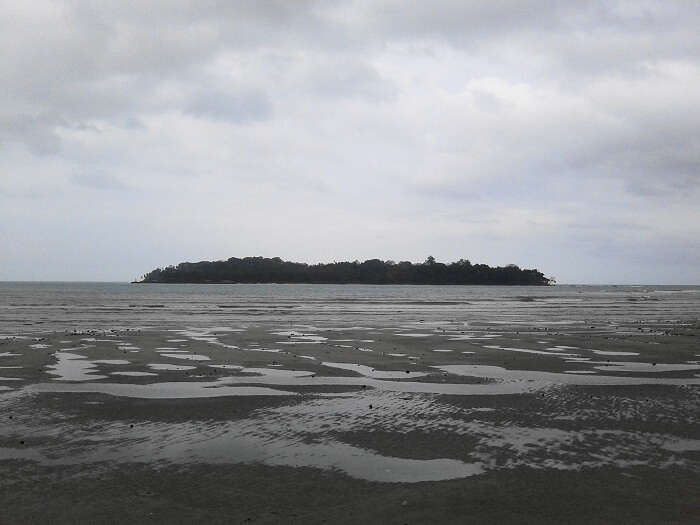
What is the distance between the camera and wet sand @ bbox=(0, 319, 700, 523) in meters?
6.34

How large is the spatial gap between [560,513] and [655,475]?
75.5 inches

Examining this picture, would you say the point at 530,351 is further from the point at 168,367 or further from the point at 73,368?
the point at 73,368

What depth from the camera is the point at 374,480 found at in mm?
7121

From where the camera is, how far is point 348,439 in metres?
8.95

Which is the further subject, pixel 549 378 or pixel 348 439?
pixel 549 378

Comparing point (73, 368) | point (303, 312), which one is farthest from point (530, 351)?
point (303, 312)

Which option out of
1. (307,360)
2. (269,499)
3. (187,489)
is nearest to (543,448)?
(269,499)

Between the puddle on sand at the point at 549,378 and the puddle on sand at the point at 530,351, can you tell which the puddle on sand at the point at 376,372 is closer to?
the puddle on sand at the point at 549,378

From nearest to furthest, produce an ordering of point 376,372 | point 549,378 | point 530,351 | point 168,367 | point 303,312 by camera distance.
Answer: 1. point 549,378
2. point 376,372
3. point 168,367
4. point 530,351
5. point 303,312

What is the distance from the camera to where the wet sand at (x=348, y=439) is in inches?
249

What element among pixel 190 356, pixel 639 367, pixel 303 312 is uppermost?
pixel 639 367

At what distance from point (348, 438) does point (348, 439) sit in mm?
55

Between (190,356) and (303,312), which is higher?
(190,356)

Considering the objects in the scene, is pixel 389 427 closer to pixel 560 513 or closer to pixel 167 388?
pixel 560 513
